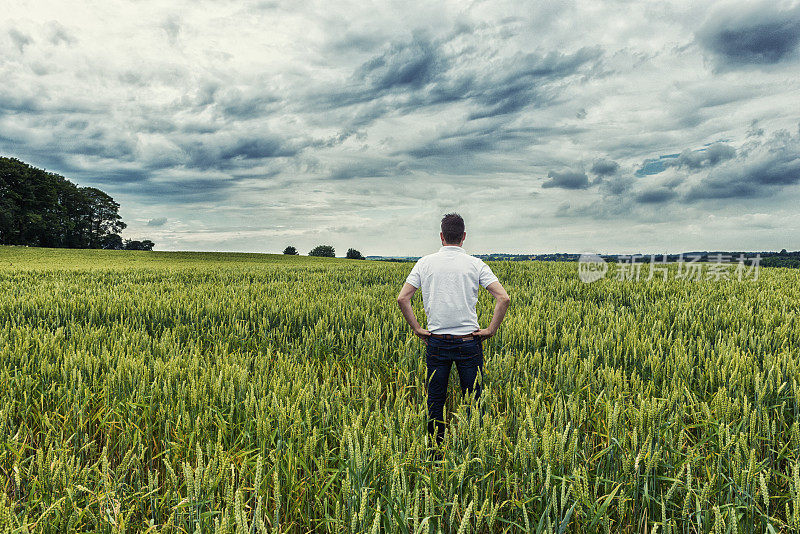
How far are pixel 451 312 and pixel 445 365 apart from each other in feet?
1.51

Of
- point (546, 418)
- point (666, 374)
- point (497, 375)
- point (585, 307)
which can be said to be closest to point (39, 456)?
point (546, 418)

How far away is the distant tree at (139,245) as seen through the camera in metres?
79.7

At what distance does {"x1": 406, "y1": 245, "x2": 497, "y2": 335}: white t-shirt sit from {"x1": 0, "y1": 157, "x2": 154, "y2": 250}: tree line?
233 ft

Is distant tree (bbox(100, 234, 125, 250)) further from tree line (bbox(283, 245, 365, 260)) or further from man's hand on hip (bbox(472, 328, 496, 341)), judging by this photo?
man's hand on hip (bbox(472, 328, 496, 341))

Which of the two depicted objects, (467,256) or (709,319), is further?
(709,319)

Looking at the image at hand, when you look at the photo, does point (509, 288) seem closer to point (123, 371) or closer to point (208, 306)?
point (208, 306)

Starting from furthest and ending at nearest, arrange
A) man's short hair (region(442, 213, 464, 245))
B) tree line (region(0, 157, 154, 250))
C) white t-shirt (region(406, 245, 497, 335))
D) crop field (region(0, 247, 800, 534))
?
tree line (region(0, 157, 154, 250))
man's short hair (region(442, 213, 464, 245))
white t-shirt (region(406, 245, 497, 335))
crop field (region(0, 247, 800, 534))

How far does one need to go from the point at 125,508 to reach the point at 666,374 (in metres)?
4.56

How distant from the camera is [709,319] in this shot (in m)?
6.94

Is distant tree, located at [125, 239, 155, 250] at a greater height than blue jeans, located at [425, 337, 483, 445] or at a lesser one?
greater

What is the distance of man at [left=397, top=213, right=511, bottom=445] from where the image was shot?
364 cm
